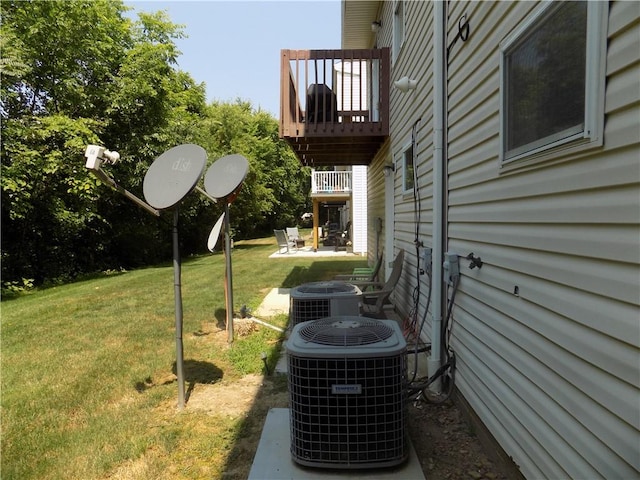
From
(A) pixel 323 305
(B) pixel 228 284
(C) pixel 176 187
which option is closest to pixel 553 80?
(C) pixel 176 187

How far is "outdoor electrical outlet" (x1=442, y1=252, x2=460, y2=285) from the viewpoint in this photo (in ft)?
10.9

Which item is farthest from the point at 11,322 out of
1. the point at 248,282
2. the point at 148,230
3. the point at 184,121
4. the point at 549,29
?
the point at 184,121

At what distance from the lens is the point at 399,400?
2396mm

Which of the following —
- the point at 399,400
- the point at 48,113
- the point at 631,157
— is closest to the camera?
the point at 631,157

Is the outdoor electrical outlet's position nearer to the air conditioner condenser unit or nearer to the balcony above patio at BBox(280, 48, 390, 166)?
the air conditioner condenser unit

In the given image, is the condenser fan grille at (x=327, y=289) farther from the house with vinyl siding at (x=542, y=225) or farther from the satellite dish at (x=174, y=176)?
the satellite dish at (x=174, y=176)

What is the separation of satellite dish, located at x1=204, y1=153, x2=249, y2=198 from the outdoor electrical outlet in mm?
2622

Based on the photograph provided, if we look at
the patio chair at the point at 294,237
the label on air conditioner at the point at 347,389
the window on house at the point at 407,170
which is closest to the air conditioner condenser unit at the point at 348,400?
the label on air conditioner at the point at 347,389

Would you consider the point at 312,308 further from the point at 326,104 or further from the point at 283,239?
the point at 283,239

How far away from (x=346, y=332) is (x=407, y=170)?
3577 mm

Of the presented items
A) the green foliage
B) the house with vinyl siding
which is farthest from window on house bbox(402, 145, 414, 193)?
the green foliage

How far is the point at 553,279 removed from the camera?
1.93 metres

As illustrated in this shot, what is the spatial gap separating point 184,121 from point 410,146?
13.5 m

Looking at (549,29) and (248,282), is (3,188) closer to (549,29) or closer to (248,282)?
(248,282)
